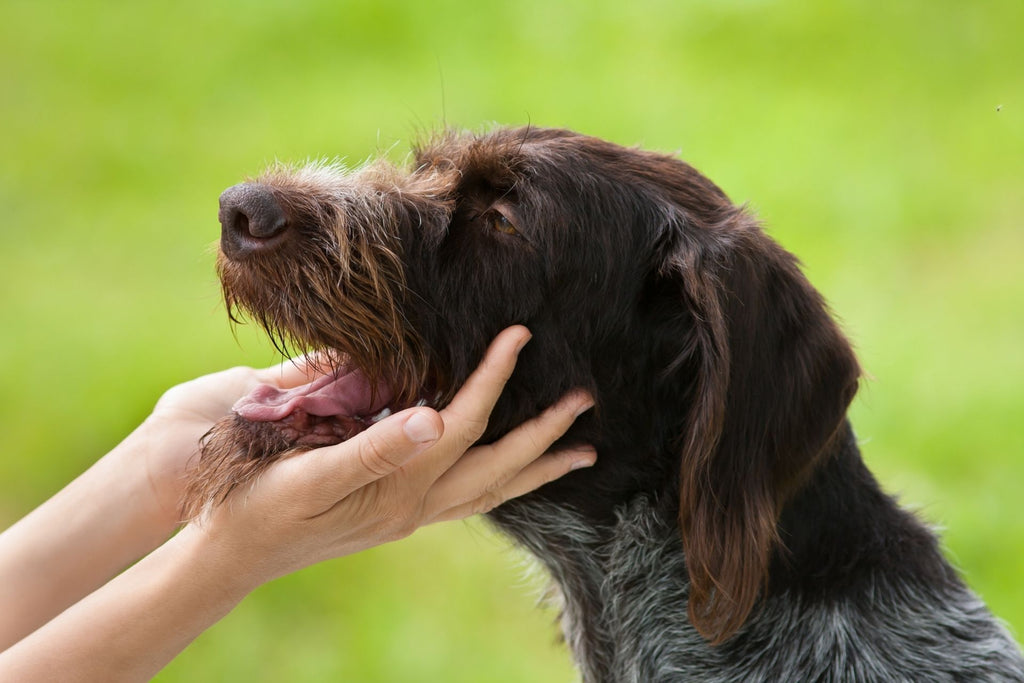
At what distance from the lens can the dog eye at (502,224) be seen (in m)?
2.48

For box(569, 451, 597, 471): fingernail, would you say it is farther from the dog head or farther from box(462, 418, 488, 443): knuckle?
box(462, 418, 488, 443): knuckle

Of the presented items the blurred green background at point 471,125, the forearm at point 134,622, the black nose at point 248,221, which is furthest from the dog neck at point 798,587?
the blurred green background at point 471,125

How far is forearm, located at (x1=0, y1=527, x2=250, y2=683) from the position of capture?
241 centimetres

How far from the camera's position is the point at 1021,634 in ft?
14.7

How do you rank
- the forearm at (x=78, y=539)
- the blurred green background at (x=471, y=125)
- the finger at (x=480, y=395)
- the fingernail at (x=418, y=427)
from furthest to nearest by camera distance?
the blurred green background at (x=471, y=125)
the forearm at (x=78, y=539)
the finger at (x=480, y=395)
the fingernail at (x=418, y=427)

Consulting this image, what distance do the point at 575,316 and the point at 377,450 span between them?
57 centimetres

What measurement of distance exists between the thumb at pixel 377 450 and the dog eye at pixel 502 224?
1.59 ft

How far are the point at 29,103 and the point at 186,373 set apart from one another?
4644 mm

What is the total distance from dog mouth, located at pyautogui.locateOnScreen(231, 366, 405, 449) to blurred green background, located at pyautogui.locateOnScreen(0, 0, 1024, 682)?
209cm

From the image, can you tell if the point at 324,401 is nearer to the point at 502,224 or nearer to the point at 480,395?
the point at 480,395

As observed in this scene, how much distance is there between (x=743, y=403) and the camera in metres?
2.41

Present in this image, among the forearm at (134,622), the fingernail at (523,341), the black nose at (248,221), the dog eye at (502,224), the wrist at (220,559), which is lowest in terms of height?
the forearm at (134,622)

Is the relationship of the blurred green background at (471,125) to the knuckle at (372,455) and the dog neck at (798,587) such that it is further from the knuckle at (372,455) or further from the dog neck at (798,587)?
the knuckle at (372,455)

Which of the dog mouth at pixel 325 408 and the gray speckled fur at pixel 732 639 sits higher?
the dog mouth at pixel 325 408
